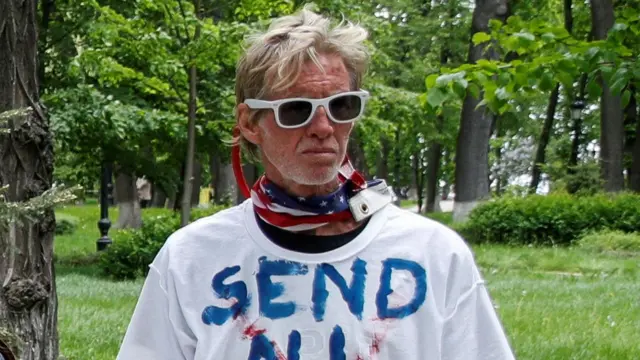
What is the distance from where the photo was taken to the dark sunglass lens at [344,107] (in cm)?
233

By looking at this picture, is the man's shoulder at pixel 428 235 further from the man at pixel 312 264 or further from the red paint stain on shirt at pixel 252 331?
the red paint stain on shirt at pixel 252 331

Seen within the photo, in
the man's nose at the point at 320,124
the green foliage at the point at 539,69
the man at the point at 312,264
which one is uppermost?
the green foliage at the point at 539,69

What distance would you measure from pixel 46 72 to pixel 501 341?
1510 cm

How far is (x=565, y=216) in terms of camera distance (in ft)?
69.2

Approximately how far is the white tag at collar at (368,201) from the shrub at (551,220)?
1886cm

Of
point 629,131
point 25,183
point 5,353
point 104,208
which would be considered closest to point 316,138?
point 5,353

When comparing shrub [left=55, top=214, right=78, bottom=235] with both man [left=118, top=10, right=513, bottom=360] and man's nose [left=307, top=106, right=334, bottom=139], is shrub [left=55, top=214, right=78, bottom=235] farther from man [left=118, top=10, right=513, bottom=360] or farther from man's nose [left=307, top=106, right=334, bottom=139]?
man's nose [left=307, top=106, right=334, bottom=139]

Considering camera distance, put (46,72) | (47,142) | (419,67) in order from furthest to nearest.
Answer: (419,67) < (46,72) < (47,142)

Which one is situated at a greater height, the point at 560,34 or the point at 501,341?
the point at 560,34

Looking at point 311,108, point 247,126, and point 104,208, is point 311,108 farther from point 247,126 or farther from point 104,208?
point 104,208

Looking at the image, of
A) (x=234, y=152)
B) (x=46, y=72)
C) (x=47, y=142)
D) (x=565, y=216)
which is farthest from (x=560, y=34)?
(x=565, y=216)

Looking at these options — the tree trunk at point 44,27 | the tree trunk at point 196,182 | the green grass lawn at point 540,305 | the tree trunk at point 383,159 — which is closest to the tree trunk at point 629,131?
the tree trunk at point 383,159

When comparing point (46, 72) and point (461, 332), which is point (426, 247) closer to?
point (461, 332)

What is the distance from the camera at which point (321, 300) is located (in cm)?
227
